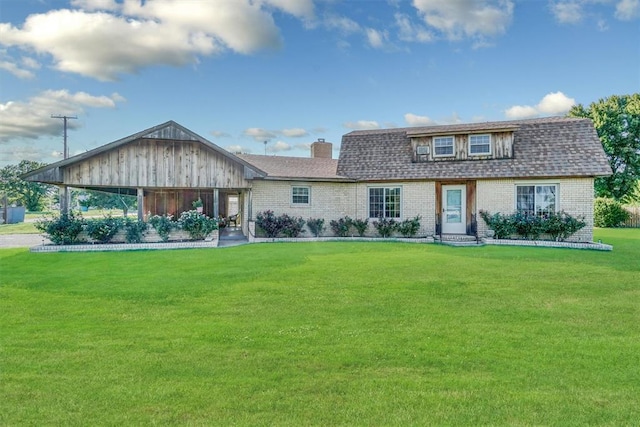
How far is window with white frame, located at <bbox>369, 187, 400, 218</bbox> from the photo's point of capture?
1956 cm

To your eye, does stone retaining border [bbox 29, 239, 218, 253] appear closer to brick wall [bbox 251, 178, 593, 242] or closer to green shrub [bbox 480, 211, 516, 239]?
brick wall [bbox 251, 178, 593, 242]

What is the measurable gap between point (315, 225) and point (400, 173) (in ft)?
16.3

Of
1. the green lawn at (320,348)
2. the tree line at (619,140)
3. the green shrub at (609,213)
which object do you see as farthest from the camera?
the tree line at (619,140)

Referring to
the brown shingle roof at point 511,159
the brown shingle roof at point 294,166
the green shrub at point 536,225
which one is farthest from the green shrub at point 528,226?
the brown shingle roof at point 294,166

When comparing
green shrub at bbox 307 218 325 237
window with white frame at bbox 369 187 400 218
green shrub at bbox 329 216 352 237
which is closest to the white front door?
window with white frame at bbox 369 187 400 218

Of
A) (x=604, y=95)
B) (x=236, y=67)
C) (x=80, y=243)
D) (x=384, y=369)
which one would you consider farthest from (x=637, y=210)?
(x=80, y=243)

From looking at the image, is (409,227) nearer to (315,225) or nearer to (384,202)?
(384,202)

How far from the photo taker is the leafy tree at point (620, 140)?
3378 centimetres

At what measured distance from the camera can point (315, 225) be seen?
760 inches

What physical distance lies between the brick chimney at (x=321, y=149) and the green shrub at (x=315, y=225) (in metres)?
7.24

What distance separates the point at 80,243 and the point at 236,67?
1092 cm

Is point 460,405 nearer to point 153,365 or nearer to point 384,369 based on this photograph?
point 384,369

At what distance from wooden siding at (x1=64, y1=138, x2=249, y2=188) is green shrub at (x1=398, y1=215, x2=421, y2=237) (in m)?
7.72

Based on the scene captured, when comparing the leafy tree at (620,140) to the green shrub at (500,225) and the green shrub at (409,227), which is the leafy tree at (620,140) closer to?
the green shrub at (500,225)
